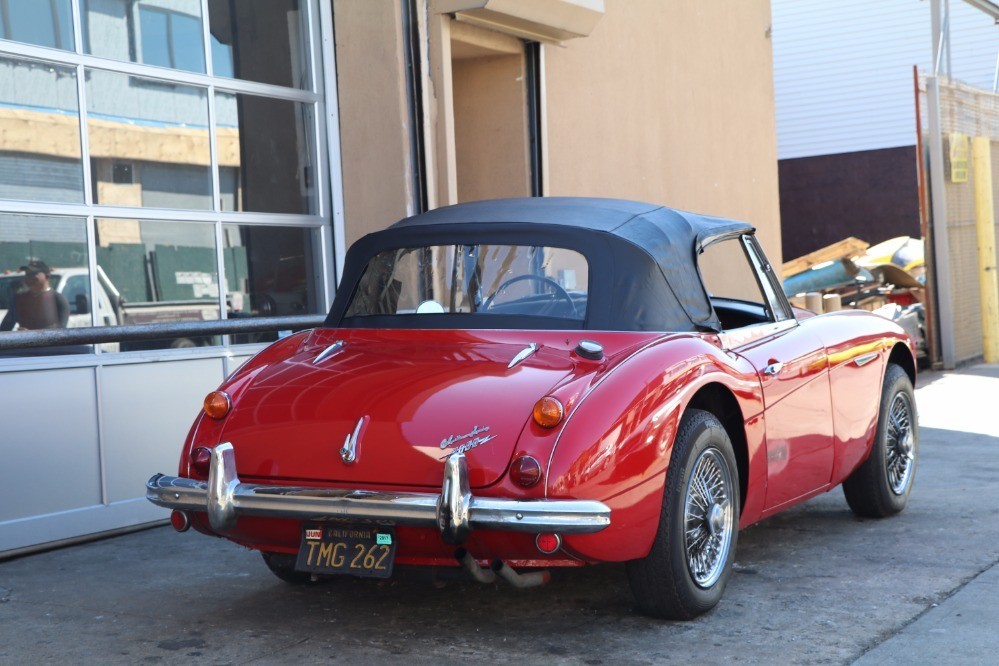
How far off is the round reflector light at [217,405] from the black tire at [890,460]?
3157 millimetres

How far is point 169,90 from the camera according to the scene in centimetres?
699

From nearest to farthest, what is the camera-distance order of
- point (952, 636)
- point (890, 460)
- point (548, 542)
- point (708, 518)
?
point (548, 542) < point (952, 636) < point (708, 518) < point (890, 460)

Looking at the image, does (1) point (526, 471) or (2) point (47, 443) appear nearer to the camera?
(1) point (526, 471)

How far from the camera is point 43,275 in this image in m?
6.20

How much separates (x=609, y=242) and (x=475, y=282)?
1.83 ft

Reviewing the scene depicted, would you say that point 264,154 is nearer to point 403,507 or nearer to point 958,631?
point 403,507

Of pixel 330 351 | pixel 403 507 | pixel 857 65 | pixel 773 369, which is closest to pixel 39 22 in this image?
pixel 330 351

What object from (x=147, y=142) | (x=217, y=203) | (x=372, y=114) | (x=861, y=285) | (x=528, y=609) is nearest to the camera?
(x=528, y=609)

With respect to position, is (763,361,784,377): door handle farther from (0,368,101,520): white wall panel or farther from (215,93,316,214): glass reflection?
(215,93,316,214): glass reflection

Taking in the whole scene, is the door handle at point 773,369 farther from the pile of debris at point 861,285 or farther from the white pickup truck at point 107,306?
the pile of debris at point 861,285

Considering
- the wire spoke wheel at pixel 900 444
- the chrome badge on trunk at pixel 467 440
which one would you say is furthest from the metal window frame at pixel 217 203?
the wire spoke wheel at pixel 900 444

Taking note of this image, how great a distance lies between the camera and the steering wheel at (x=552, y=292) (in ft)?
15.1

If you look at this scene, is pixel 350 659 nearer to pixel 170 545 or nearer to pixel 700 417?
pixel 700 417

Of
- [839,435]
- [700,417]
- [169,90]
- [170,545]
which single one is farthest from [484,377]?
[169,90]
